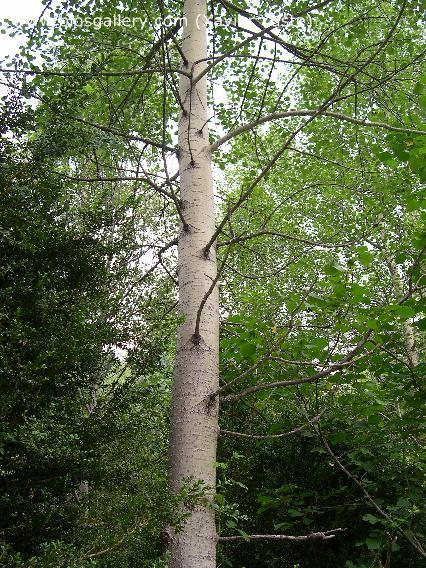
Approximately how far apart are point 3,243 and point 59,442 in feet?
3.07

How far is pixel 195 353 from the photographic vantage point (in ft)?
7.46

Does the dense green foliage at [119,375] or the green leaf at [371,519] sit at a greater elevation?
the dense green foliage at [119,375]

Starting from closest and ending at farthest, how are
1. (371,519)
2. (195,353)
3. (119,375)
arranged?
(195,353)
(119,375)
(371,519)

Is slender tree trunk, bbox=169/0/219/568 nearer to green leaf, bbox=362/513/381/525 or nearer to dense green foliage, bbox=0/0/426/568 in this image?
dense green foliage, bbox=0/0/426/568

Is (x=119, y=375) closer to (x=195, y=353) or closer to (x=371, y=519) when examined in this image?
(x=195, y=353)

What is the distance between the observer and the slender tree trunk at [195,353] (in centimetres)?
190

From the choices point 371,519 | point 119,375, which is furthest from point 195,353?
point 371,519

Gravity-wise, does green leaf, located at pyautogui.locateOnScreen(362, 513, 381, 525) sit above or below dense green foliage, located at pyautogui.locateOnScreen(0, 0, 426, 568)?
A: below

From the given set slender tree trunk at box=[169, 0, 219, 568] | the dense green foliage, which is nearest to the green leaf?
the dense green foliage

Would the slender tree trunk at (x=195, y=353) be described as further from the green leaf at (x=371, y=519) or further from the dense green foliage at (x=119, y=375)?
the green leaf at (x=371, y=519)

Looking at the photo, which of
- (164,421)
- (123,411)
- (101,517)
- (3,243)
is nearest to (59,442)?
(101,517)

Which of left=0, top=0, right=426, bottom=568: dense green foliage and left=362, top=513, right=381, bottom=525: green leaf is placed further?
left=362, top=513, right=381, bottom=525: green leaf

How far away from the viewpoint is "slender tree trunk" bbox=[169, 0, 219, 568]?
1901 millimetres

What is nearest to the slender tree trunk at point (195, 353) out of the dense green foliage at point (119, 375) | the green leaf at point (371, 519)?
the dense green foliage at point (119, 375)
